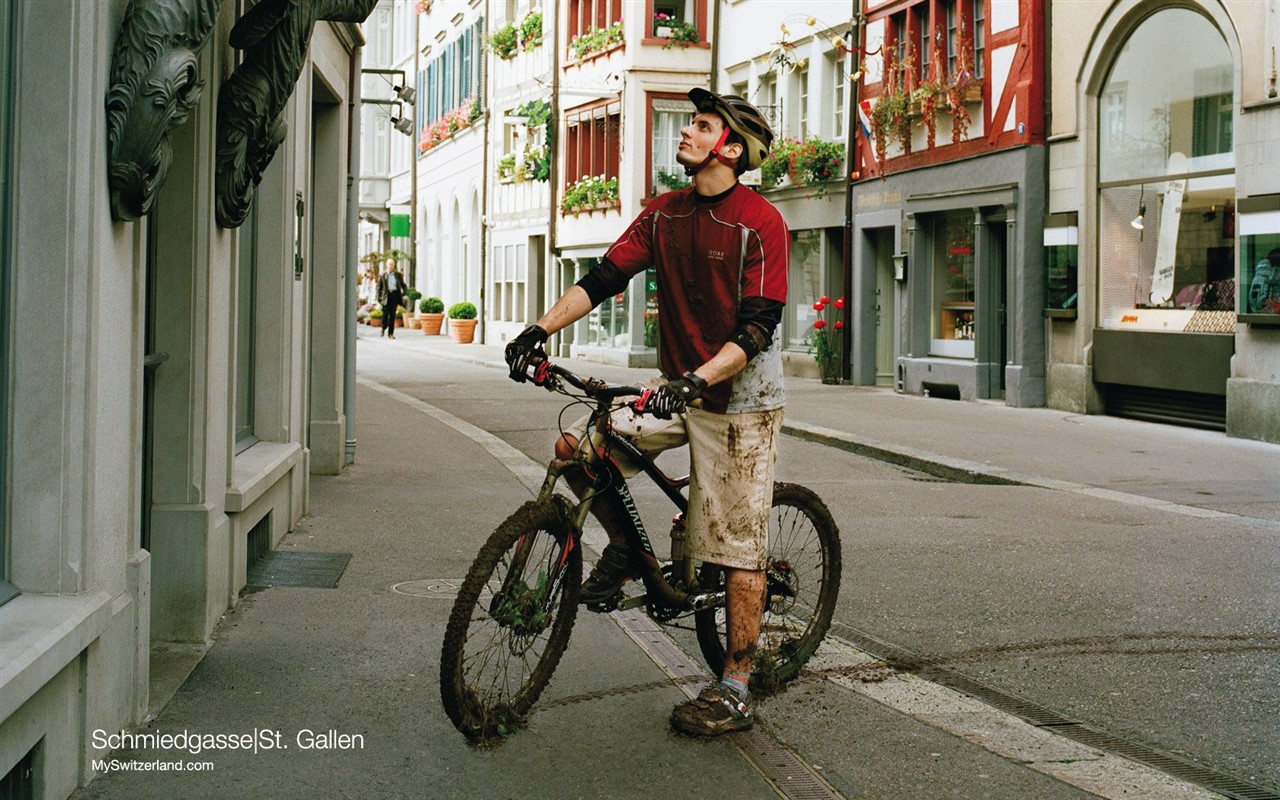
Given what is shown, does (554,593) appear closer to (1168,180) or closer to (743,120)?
(743,120)

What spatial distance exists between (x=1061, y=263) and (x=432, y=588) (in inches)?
576

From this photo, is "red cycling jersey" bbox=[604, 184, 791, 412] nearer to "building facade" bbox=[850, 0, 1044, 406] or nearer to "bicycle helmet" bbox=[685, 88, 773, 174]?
"bicycle helmet" bbox=[685, 88, 773, 174]

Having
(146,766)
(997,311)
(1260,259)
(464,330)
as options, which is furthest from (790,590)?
(464,330)

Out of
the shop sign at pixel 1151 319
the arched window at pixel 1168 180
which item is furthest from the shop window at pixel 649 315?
the shop sign at pixel 1151 319

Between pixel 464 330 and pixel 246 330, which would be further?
pixel 464 330

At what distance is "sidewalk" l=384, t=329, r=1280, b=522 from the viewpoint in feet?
40.4

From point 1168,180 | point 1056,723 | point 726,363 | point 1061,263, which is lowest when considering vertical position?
point 1056,723

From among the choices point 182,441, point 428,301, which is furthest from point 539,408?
point 428,301

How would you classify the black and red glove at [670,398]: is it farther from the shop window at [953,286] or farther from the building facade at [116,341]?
the shop window at [953,286]

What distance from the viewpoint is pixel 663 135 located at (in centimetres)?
3450

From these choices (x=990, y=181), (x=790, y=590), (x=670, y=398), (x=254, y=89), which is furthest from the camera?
(x=990, y=181)

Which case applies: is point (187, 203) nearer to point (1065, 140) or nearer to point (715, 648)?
point (715, 648)

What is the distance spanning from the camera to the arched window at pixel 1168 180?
17.7m

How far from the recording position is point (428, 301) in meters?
49.8
